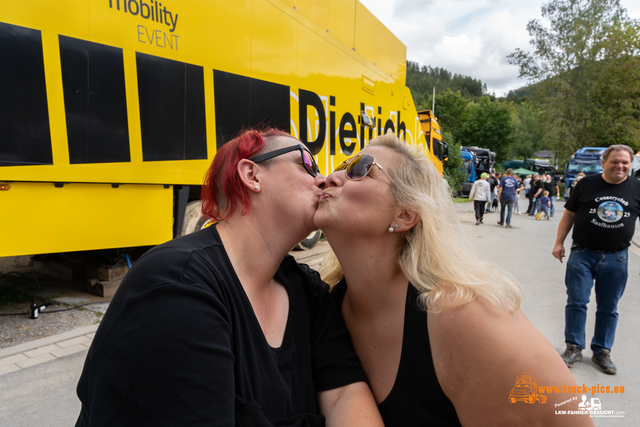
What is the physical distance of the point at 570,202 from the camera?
14.4ft

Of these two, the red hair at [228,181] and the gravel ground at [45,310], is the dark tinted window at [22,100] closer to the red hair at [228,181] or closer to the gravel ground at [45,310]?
the gravel ground at [45,310]

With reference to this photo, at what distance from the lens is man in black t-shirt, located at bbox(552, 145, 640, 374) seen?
3953 mm

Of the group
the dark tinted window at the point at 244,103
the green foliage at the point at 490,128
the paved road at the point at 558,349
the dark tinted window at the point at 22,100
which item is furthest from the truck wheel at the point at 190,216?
the green foliage at the point at 490,128

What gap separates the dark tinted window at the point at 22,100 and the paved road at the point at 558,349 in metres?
1.80

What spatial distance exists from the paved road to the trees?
109ft

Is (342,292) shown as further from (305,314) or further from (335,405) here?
(335,405)

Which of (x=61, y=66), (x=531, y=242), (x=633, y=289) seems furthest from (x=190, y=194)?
(x=531, y=242)

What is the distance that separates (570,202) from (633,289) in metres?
3.72

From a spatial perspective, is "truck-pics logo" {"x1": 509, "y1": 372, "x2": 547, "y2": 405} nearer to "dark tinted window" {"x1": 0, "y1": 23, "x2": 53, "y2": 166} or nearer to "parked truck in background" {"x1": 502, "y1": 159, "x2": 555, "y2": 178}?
"dark tinted window" {"x1": 0, "y1": 23, "x2": 53, "y2": 166}

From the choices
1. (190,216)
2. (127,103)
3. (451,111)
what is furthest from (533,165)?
(127,103)

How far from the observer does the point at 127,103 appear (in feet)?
14.0

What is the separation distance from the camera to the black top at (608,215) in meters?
3.96

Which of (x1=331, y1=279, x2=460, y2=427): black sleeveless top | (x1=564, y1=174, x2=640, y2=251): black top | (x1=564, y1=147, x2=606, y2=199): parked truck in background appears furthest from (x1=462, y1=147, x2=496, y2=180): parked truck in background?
(x1=331, y1=279, x2=460, y2=427): black sleeveless top

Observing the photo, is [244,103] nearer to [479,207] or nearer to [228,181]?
[228,181]
